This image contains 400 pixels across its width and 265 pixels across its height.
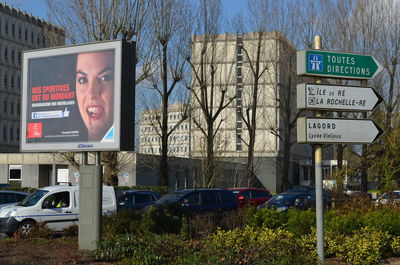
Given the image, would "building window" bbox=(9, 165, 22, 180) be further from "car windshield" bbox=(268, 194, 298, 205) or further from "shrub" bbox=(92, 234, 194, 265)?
"shrub" bbox=(92, 234, 194, 265)

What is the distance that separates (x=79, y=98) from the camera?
41.1ft

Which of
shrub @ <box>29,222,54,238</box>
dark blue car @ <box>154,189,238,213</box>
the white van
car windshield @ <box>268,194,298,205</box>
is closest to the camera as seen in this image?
shrub @ <box>29,222,54,238</box>

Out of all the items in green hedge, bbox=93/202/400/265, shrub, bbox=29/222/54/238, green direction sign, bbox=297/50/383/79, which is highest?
green direction sign, bbox=297/50/383/79

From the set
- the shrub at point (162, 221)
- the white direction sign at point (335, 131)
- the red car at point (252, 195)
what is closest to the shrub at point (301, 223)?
the shrub at point (162, 221)

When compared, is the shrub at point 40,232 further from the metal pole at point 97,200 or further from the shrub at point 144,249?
the shrub at point 144,249

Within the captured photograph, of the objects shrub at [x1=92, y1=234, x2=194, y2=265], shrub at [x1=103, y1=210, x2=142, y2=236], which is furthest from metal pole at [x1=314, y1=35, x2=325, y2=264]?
shrub at [x1=103, y1=210, x2=142, y2=236]

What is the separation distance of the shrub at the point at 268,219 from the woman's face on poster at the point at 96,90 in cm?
399

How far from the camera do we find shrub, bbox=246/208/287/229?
13.6 m

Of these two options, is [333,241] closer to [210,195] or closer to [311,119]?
[311,119]

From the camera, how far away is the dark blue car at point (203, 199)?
20.6 meters

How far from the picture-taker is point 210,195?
21391 mm

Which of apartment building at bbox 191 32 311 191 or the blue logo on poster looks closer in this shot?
the blue logo on poster

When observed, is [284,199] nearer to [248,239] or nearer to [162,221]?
[162,221]

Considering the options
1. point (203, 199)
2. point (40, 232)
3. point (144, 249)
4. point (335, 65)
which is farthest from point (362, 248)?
point (203, 199)
